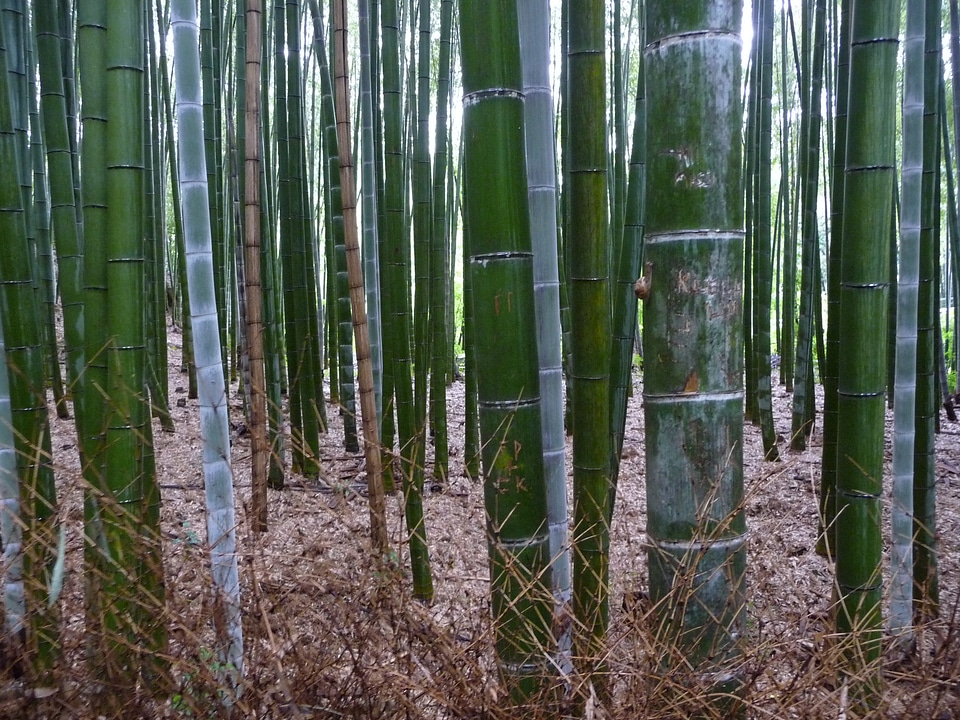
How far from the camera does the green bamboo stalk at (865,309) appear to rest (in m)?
1.35

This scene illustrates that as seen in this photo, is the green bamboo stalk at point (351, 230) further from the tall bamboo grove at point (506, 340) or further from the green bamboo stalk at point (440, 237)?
the green bamboo stalk at point (440, 237)

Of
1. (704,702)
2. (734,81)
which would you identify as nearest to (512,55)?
(734,81)

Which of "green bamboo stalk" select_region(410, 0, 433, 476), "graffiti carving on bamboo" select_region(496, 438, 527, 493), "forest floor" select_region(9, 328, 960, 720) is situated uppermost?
"green bamboo stalk" select_region(410, 0, 433, 476)

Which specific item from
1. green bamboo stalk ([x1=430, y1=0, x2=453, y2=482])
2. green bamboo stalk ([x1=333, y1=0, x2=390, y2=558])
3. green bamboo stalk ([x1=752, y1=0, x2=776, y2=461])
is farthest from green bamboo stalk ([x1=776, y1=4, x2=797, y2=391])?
green bamboo stalk ([x1=333, y1=0, x2=390, y2=558])

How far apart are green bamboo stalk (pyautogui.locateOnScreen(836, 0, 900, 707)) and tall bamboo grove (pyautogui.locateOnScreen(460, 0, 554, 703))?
0.61m

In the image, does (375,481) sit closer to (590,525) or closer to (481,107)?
(590,525)

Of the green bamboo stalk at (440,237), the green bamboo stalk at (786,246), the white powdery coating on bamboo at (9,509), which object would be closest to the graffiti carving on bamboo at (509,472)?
the white powdery coating on bamboo at (9,509)

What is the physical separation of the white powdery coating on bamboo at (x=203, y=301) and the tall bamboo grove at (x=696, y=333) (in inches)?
39.0

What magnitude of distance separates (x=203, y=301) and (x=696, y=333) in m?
1.15

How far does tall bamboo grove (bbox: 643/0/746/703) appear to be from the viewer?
92 centimetres

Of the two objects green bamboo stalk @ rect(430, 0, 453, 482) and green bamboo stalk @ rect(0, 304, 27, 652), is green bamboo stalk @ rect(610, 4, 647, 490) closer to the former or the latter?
green bamboo stalk @ rect(430, 0, 453, 482)

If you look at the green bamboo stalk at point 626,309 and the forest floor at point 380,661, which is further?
the green bamboo stalk at point 626,309

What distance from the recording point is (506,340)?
1138 mm

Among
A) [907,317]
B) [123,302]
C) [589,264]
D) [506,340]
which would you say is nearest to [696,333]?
[506,340]
